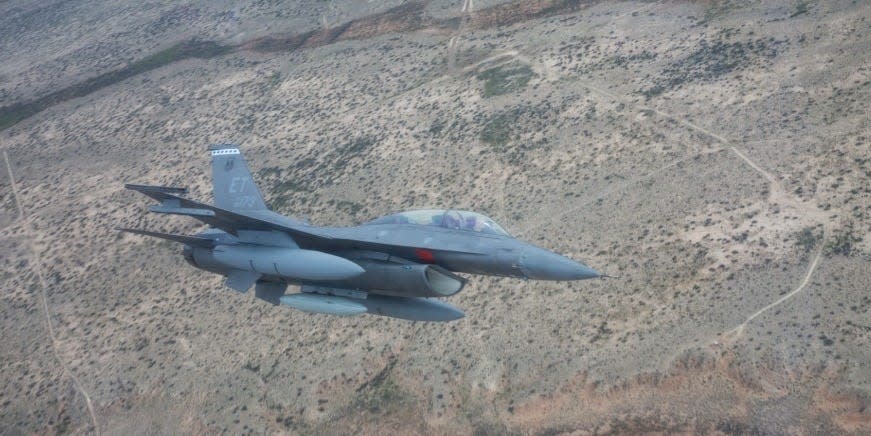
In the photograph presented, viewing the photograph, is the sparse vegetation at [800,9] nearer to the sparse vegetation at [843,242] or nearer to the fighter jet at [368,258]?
the sparse vegetation at [843,242]

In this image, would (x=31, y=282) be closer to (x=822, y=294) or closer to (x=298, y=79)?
(x=298, y=79)

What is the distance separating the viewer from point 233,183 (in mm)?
23234

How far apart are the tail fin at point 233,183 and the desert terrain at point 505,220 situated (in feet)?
21.6

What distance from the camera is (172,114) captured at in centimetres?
4612

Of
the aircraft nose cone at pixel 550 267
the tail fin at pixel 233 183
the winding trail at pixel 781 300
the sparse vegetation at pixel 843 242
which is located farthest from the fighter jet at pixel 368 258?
the sparse vegetation at pixel 843 242

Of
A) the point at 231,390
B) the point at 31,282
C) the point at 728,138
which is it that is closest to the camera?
the point at 231,390

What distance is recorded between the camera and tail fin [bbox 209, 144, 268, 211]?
74.3ft

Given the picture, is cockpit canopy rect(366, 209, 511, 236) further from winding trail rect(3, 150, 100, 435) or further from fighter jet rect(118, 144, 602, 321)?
winding trail rect(3, 150, 100, 435)

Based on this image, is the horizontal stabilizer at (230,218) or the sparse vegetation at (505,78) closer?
the horizontal stabilizer at (230,218)

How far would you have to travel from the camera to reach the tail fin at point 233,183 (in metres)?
22.6

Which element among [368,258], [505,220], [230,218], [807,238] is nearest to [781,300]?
[807,238]

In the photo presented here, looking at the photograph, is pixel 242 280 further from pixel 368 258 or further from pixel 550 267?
pixel 550 267

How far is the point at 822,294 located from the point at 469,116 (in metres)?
20.6

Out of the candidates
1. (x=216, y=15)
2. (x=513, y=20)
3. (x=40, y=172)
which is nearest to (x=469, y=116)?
(x=513, y=20)
